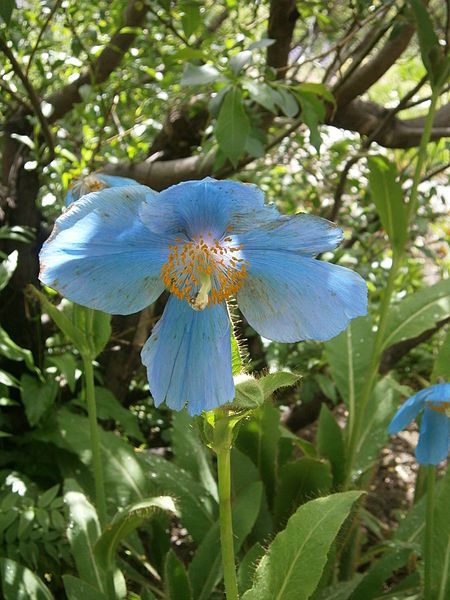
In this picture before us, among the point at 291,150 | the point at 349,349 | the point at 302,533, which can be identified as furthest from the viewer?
the point at 291,150

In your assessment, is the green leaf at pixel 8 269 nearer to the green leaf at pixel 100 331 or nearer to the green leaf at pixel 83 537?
the green leaf at pixel 100 331

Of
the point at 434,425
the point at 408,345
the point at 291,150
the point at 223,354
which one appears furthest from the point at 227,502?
the point at 291,150

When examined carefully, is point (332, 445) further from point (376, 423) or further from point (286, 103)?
point (286, 103)

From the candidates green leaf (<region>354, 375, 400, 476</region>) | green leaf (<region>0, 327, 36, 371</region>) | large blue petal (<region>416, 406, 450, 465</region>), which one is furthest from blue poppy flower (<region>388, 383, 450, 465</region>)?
green leaf (<region>0, 327, 36, 371</region>)

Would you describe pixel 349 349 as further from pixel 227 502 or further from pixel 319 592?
pixel 227 502

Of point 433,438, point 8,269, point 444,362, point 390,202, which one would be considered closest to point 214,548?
point 433,438

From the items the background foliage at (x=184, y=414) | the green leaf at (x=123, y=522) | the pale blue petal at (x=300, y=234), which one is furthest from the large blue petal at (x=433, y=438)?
the pale blue petal at (x=300, y=234)
